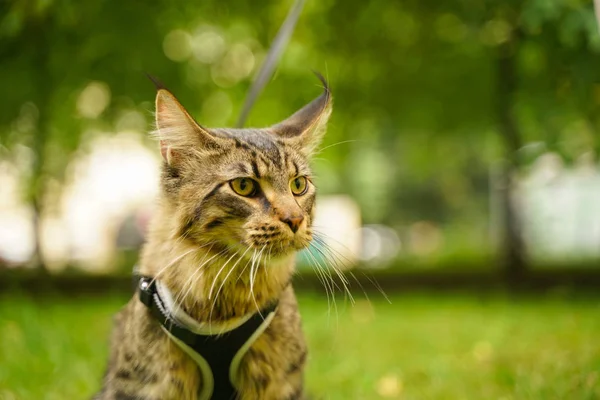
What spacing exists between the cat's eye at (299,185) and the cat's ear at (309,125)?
0.16 meters

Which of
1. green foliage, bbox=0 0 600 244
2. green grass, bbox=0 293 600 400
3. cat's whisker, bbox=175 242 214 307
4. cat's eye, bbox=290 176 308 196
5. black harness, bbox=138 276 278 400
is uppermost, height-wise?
green foliage, bbox=0 0 600 244

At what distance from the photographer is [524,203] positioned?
9047 millimetres

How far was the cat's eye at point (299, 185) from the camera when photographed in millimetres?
2373

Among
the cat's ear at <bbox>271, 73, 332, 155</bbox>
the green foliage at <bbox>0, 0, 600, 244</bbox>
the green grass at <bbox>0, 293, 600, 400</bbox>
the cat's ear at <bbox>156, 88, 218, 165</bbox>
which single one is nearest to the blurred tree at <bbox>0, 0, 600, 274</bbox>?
the green foliage at <bbox>0, 0, 600, 244</bbox>

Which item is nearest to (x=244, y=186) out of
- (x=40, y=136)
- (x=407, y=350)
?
(x=407, y=350)

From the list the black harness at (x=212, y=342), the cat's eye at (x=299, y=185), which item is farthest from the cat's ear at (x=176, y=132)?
the black harness at (x=212, y=342)

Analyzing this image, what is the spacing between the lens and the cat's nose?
7.06 feet

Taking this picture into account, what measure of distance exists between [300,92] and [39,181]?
11.6 feet

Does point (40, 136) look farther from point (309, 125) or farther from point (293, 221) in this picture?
point (293, 221)

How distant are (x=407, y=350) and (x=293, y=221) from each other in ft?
10.3

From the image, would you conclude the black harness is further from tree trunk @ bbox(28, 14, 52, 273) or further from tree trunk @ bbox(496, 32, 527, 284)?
tree trunk @ bbox(496, 32, 527, 284)

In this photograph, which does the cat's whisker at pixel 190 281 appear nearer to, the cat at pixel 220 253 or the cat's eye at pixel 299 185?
the cat at pixel 220 253

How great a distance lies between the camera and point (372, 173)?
34.5 feet

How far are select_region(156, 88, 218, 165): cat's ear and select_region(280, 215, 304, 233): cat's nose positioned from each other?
420mm
